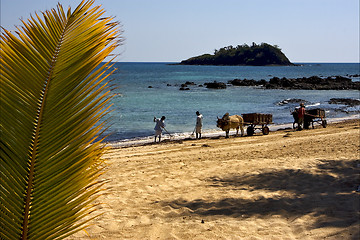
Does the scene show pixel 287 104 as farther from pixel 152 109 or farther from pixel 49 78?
pixel 49 78

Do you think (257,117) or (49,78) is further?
(257,117)

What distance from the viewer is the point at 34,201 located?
2029 mm

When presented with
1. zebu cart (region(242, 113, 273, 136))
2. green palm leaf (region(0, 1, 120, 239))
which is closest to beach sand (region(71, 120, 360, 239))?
green palm leaf (region(0, 1, 120, 239))

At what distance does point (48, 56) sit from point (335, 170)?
324 inches

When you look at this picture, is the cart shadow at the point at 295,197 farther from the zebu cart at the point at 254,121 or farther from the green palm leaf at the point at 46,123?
the zebu cart at the point at 254,121

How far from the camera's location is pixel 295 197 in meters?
7.19

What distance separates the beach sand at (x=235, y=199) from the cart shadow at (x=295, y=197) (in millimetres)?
16

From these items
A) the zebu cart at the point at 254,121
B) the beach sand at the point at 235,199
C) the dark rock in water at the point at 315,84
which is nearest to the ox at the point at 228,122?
the zebu cart at the point at 254,121

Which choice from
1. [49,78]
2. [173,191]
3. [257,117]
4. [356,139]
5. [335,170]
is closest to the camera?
[49,78]

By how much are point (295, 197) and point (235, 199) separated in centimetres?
118

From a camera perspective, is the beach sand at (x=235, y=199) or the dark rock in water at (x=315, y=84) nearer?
the beach sand at (x=235, y=199)

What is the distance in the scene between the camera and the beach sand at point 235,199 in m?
5.60

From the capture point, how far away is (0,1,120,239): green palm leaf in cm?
199

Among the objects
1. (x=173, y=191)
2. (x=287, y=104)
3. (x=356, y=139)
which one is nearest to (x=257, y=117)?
(x=356, y=139)
